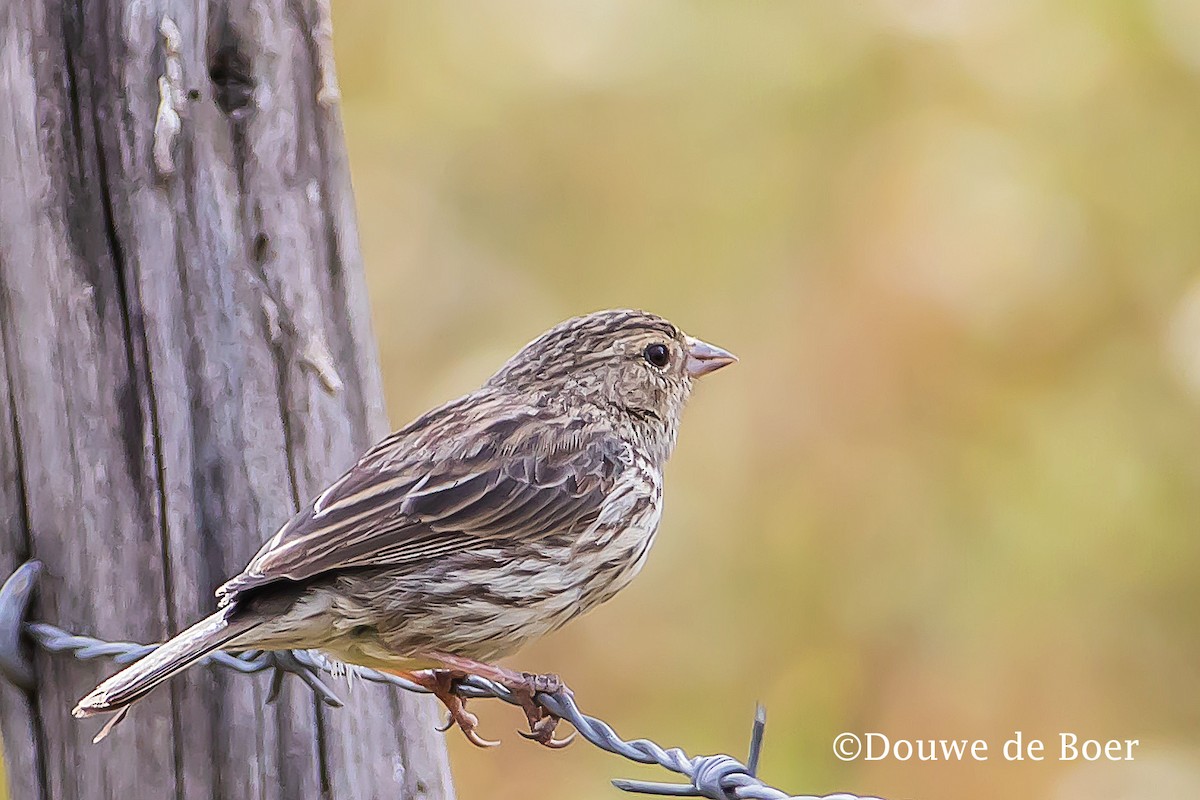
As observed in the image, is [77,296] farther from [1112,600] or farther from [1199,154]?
[1199,154]

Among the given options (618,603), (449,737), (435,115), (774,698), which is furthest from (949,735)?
(435,115)

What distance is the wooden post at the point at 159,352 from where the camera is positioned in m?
3.45

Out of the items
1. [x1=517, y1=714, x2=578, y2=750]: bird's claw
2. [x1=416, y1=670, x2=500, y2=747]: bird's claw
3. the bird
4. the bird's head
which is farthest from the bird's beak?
[x1=517, y1=714, x2=578, y2=750]: bird's claw

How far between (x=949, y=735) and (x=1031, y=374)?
1.65m

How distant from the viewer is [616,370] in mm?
4629

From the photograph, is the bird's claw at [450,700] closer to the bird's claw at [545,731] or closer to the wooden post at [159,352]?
the bird's claw at [545,731]

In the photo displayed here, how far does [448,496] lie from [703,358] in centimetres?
133

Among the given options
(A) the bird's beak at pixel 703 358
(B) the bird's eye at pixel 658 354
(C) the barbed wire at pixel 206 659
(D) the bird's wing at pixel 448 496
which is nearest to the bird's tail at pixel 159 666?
(D) the bird's wing at pixel 448 496

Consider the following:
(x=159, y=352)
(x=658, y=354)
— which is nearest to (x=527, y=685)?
(x=159, y=352)

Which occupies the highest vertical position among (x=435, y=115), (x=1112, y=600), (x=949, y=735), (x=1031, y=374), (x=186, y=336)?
(x=435, y=115)

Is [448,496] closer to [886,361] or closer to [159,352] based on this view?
[159,352]

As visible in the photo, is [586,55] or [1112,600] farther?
[586,55]

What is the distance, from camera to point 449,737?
6629 millimetres

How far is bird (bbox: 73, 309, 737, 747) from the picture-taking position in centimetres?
337
